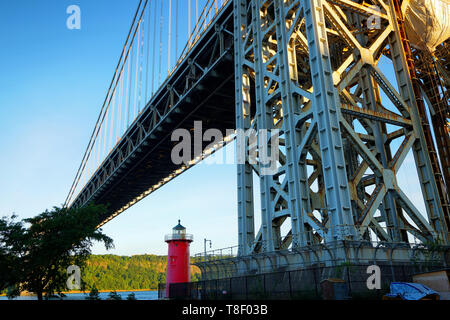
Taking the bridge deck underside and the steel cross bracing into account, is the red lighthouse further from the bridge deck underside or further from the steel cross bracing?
the steel cross bracing

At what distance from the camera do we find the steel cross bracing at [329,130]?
14836 millimetres

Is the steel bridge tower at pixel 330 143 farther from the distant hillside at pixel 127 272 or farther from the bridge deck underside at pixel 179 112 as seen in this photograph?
the distant hillside at pixel 127 272

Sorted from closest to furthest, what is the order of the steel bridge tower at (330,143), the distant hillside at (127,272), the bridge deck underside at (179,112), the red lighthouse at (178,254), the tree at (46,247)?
the steel bridge tower at (330,143) < the tree at (46,247) < the bridge deck underside at (179,112) < the red lighthouse at (178,254) < the distant hillside at (127,272)

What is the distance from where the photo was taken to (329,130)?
47.4ft

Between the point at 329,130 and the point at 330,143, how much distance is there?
21.3 inches

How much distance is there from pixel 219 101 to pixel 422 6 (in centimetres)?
1583

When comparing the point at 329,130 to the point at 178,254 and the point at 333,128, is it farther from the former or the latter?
the point at 178,254

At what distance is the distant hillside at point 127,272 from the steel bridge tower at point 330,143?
465 feet

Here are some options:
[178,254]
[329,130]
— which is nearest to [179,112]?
[178,254]

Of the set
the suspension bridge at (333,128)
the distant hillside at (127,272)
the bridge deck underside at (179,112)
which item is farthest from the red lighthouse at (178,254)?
the distant hillside at (127,272)

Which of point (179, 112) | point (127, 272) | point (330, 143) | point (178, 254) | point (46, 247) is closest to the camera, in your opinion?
point (330, 143)

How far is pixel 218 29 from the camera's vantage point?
25984 mm
